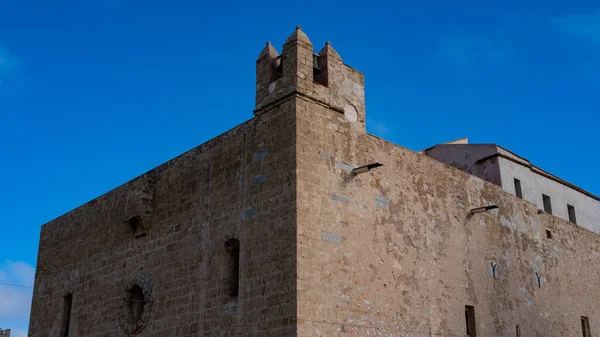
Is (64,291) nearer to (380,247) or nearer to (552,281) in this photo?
(380,247)

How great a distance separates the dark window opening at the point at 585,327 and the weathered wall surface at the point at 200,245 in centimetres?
1040

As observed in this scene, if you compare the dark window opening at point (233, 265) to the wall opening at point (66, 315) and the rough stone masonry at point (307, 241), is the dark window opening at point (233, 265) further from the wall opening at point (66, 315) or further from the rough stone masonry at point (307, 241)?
the wall opening at point (66, 315)

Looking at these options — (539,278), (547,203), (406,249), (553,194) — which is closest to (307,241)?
(406,249)

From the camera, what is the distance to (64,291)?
54.3ft

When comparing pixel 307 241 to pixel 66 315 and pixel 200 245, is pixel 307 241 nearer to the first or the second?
pixel 200 245

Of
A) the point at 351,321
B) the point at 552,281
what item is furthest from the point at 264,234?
the point at 552,281

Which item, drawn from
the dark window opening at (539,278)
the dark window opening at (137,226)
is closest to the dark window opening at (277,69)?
the dark window opening at (137,226)

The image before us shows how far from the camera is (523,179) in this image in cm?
1775

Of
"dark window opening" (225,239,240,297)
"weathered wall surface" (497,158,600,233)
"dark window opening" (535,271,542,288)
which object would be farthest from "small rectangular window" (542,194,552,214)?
"dark window opening" (225,239,240,297)

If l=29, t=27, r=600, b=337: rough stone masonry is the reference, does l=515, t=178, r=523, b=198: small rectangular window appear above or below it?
above

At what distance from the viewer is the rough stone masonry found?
1076 cm

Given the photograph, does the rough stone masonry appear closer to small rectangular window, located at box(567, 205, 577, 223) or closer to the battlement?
the battlement

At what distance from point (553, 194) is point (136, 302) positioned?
12.1m

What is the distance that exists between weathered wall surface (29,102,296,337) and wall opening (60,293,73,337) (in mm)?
178
